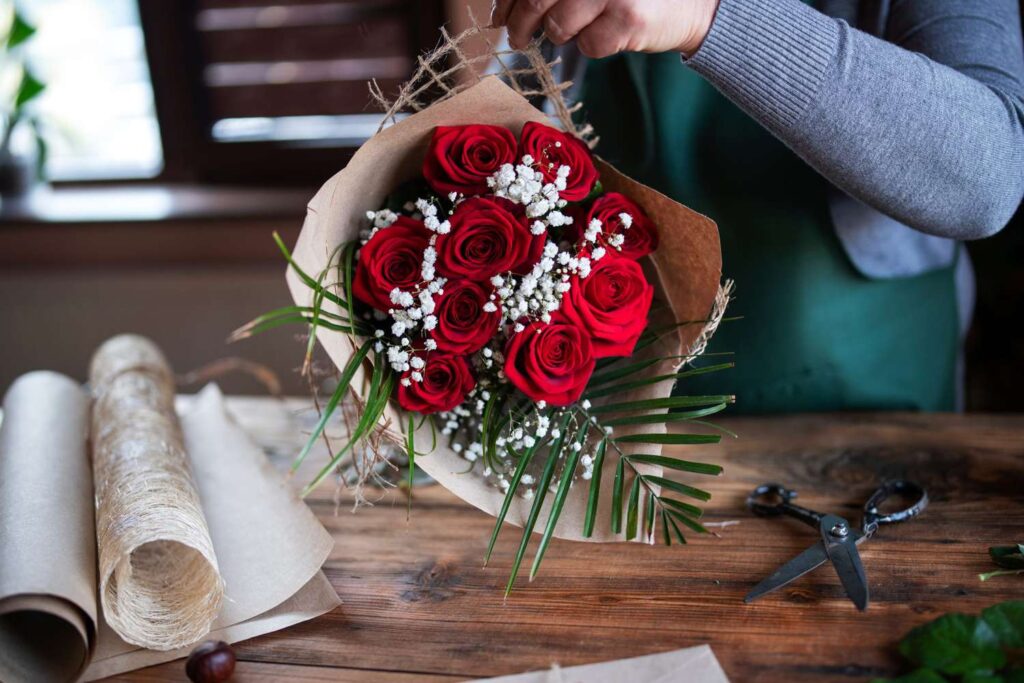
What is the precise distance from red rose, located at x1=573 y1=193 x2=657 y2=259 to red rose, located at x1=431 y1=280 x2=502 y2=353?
0.37 feet

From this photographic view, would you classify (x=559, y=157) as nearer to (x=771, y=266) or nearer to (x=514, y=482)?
(x=514, y=482)

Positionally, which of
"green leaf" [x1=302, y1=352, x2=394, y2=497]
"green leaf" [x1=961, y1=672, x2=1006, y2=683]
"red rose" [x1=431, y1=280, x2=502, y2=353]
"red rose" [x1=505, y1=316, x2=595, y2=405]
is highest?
"red rose" [x1=431, y1=280, x2=502, y2=353]

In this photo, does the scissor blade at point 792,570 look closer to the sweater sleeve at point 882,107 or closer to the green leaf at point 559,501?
the green leaf at point 559,501

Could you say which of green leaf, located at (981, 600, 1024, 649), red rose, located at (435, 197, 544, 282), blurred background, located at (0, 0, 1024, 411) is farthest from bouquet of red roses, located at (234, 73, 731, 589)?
blurred background, located at (0, 0, 1024, 411)

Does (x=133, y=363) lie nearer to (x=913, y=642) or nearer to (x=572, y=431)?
(x=572, y=431)

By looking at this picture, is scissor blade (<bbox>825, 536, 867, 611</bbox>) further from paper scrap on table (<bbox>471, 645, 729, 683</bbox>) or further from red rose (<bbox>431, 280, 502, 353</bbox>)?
red rose (<bbox>431, 280, 502, 353</bbox>)

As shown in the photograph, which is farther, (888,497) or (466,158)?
(888,497)

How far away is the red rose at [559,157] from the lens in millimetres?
719

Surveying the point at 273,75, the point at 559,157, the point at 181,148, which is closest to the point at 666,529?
the point at 559,157

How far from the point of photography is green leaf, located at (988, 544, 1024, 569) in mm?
708

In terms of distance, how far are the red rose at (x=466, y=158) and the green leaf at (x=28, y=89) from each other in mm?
1945

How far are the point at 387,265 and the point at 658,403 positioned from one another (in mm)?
266

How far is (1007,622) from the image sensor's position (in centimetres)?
59

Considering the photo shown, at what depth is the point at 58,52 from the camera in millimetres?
2453
